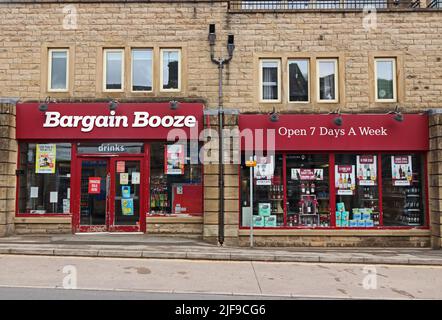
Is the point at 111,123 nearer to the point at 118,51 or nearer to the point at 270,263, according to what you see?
the point at 118,51

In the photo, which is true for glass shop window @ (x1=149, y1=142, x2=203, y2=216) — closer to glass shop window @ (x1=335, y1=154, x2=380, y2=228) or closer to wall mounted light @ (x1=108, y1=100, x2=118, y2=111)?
wall mounted light @ (x1=108, y1=100, x2=118, y2=111)

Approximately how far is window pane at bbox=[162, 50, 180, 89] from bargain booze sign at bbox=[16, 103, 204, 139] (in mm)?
852

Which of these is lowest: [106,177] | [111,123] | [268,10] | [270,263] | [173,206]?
[270,263]

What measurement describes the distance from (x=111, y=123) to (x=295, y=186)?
608 centimetres

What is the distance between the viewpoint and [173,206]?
562 inches

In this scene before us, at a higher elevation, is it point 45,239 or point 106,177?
point 106,177

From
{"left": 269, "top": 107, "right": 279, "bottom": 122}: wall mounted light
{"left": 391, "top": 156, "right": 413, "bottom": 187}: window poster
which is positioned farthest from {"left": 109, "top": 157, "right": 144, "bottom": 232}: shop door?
{"left": 391, "top": 156, "right": 413, "bottom": 187}: window poster

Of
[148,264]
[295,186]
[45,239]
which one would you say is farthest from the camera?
[295,186]

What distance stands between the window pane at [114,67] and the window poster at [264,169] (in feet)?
17.1

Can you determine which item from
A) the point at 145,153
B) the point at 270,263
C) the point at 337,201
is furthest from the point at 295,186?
the point at 145,153

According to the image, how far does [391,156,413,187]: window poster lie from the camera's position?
1409 centimetres

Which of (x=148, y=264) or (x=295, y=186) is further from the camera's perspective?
(x=295, y=186)

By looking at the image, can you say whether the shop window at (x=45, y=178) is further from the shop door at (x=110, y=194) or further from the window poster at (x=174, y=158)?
the window poster at (x=174, y=158)

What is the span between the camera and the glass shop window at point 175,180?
1425 cm
